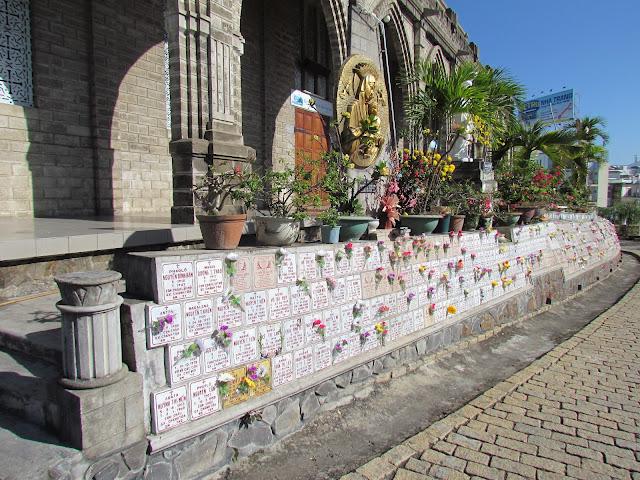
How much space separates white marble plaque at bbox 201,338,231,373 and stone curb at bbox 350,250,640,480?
1.06m

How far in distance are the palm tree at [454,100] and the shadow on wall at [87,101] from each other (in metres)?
4.81

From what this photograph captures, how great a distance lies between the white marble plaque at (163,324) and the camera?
8.17 feet

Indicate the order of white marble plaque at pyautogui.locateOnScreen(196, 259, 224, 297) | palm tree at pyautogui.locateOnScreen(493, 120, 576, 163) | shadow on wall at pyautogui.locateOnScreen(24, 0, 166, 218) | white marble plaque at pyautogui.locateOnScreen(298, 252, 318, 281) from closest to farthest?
white marble plaque at pyautogui.locateOnScreen(196, 259, 224, 297), white marble plaque at pyautogui.locateOnScreen(298, 252, 318, 281), shadow on wall at pyautogui.locateOnScreen(24, 0, 166, 218), palm tree at pyautogui.locateOnScreen(493, 120, 576, 163)

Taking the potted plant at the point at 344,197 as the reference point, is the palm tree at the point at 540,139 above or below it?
above

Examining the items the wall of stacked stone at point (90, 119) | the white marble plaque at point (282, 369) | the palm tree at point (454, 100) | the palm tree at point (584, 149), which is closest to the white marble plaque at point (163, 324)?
the white marble plaque at point (282, 369)

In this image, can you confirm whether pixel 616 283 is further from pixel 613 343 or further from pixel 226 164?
pixel 226 164

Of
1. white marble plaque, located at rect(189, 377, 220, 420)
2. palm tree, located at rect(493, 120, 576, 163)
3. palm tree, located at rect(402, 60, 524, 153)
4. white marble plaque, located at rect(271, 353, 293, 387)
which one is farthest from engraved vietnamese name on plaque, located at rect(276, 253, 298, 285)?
palm tree, located at rect(493, 120, 576, 163)

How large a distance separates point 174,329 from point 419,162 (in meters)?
4.52

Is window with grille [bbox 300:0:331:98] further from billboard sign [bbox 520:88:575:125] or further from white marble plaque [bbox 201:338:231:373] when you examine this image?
billboard sign [bbox 520:88:575:125]

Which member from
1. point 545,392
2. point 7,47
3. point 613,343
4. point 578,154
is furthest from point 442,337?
point 578,154

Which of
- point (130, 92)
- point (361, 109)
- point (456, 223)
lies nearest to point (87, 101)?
point (130, 92)

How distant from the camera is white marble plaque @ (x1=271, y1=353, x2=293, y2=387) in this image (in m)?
3.23

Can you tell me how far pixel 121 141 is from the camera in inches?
298

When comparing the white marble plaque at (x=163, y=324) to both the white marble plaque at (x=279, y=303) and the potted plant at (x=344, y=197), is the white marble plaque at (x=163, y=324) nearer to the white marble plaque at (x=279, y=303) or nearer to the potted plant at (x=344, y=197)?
the white marble plaque at (x=279, y=303)
